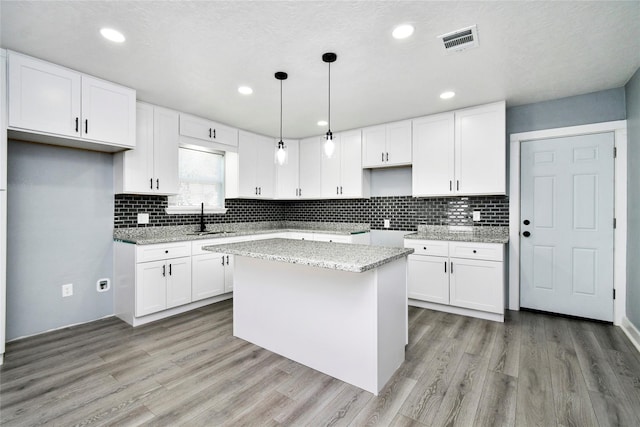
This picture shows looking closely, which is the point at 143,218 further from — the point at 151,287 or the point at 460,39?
the point at 460,39

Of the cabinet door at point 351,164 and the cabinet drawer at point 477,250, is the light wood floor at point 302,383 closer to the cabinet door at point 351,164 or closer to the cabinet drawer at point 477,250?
the cabinet drawer at point 477,250

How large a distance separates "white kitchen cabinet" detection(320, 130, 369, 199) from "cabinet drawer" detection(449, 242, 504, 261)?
155 centimetres

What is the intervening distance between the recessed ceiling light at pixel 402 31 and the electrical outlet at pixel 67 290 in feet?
12.3

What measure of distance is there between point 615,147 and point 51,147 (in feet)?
18.5

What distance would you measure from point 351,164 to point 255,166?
4.92ft

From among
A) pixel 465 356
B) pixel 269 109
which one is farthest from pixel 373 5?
pixel 465 356

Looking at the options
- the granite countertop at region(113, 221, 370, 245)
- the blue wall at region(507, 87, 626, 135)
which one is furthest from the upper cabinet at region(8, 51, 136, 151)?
the blue wall at region(507, 87, 626, 135)

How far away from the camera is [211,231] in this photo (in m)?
4.25

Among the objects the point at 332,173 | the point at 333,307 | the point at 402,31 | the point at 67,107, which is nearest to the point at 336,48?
the point at 402,31

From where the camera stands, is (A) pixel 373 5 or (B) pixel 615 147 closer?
(A) pixel 373 5

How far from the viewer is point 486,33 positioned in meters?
2.03

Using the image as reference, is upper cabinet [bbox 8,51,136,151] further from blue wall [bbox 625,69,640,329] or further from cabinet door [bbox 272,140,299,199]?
blue wall [bbox 625,69,640,329]

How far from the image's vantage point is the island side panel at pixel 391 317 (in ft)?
6.45

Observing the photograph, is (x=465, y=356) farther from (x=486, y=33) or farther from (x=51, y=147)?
(x=51, y=147)
